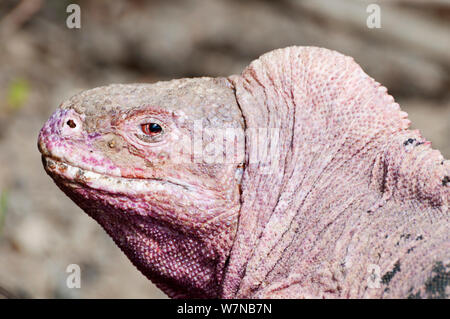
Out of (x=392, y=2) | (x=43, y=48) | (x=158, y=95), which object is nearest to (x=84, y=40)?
(x=43, y=48)

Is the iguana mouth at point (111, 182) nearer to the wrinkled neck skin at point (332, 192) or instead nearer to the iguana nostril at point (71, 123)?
the iguana nostril at point (71, 123)

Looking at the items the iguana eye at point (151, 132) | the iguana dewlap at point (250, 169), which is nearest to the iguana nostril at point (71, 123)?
the iguana dewlap at point (250, 169)

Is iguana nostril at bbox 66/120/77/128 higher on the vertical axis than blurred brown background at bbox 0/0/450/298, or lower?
lower

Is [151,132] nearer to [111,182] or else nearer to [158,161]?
[158,161]

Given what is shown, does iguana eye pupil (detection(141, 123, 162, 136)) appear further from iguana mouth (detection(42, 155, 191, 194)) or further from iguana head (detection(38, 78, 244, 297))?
iguana mouth (detection(42, 155, 191, 194))

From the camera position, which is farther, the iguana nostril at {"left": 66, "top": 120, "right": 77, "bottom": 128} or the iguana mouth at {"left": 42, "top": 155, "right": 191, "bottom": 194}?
the iguana nostril at {"left": 66, "top": 120, "right": 77, "bottom": 128}

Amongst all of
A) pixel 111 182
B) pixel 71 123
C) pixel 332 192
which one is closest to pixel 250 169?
pixel 332 192

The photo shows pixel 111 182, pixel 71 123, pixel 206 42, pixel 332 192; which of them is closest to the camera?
pixel 332 192

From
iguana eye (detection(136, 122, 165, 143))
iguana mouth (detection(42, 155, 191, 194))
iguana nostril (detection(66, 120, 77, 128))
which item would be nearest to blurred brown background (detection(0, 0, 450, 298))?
iguana nostril (detection(66, 120, 77, 128))
